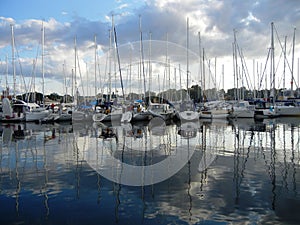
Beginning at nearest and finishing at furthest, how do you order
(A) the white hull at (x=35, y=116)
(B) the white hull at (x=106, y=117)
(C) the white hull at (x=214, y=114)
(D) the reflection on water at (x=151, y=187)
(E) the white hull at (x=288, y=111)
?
(D) the reflection on water at (x=151, y=187), (B) the white hull at (x=106, y=117), (A) the white hull at (x=35, y=116), (C) the white hull at (x=214, y=114), (E) the white hull at (x=288, y=111)

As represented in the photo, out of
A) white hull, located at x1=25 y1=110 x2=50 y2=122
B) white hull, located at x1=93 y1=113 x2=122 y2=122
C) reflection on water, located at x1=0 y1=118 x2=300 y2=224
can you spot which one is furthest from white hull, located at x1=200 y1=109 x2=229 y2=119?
reflection on water, located at x1=0 y1=118 x2=300 y2=224

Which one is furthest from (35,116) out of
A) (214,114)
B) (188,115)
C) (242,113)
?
(242,113)

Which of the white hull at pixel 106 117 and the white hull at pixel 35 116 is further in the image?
the white hull at pixel 35 116

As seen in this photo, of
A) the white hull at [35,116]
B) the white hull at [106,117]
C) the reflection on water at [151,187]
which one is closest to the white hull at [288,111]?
the white hull at [106,117]

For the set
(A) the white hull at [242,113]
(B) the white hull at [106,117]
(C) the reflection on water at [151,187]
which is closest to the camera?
(C) the reflection on water at [151,187]

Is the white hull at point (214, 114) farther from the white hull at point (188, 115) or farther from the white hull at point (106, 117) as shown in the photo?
the white hull at point (106, 117)

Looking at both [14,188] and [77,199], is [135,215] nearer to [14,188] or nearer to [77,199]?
[77,199]

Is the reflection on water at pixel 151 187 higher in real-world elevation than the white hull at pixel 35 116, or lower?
lower

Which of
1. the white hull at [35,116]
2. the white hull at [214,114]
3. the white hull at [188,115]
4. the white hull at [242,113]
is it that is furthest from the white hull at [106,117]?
the white hull at [242,113]

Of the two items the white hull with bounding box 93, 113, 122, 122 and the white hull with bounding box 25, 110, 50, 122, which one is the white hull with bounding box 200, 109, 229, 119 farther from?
the white hull with bounding box 25, 110, 50, 122

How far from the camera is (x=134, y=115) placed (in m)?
38.3

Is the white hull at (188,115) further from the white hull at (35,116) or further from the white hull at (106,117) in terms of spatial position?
the white hull at (35,116)

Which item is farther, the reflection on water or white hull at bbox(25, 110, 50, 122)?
white hull at bbox(25, 110, 50, 122)

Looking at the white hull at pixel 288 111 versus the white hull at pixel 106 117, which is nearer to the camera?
the white hull at pixel 106 117
